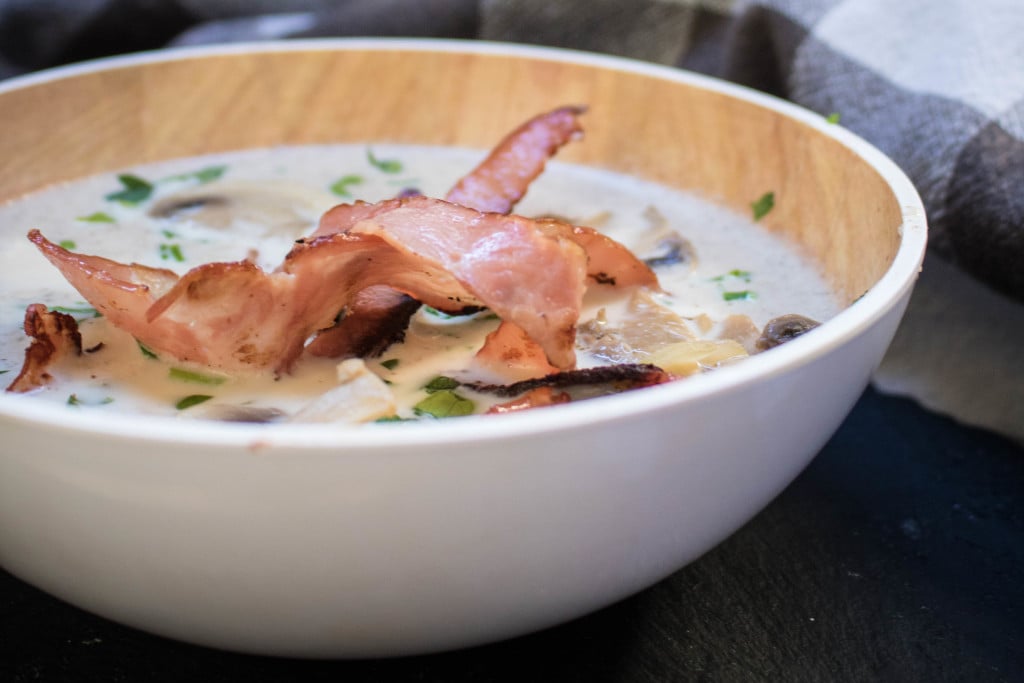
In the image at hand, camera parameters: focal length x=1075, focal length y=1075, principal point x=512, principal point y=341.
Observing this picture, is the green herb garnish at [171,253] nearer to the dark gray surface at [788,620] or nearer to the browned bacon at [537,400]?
the dark gray surface at [788,620]

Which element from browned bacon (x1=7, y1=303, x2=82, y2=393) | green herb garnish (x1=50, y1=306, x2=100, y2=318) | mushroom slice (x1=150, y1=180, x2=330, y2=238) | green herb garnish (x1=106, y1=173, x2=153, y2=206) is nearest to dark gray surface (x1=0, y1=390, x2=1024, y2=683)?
browned bacon (x1=7, y1=303, x2=82, y2=393)

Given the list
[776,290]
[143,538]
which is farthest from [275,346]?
[776,290]

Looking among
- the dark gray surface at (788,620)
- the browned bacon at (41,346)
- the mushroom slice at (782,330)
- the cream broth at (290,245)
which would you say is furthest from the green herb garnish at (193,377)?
the mushroom slice at (782,330)

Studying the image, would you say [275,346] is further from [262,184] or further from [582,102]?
[582,102]

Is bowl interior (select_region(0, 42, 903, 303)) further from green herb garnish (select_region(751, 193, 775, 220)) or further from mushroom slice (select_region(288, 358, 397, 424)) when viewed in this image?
mushroom slice (select_region(288, 358, 397, 424))

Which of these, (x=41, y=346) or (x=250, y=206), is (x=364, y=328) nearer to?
(x=41, y=346)

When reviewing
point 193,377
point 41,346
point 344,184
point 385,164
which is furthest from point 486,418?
point 385,164
